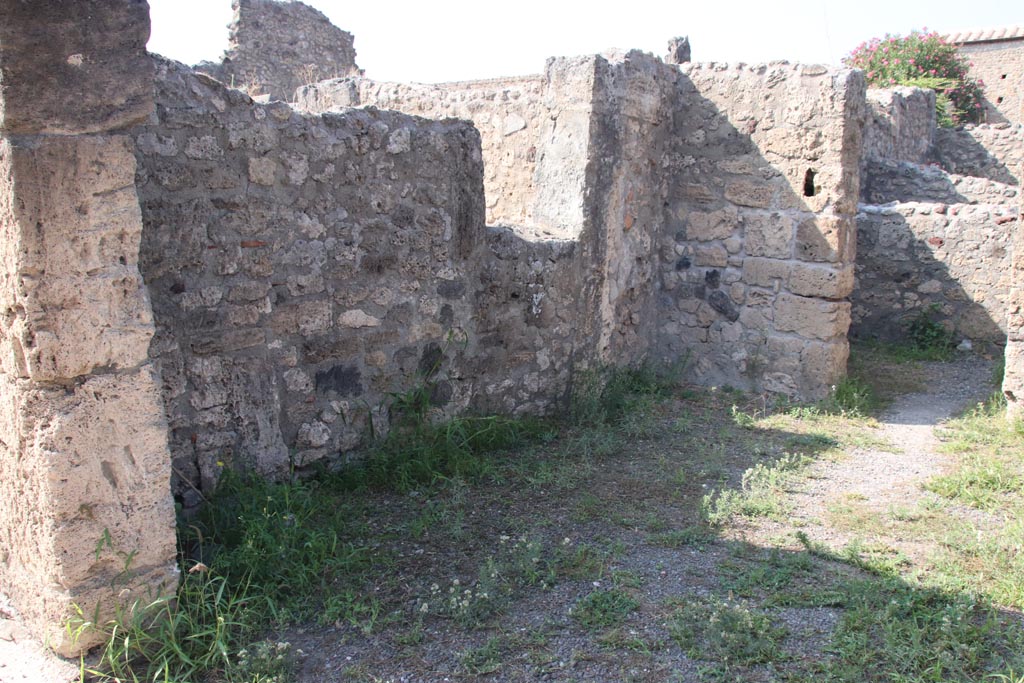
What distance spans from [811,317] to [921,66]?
1349cm

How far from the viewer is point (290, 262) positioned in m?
3.65

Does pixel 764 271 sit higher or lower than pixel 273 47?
lower

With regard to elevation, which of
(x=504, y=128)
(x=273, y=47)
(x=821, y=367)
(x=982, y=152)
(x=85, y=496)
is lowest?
(x=821, y=367)

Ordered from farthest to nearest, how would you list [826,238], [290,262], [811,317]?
[811,317]
[826,238]
[290,262]

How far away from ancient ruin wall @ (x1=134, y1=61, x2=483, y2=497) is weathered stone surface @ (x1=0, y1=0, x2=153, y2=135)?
736 millimetres

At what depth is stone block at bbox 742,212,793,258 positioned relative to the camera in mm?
5852

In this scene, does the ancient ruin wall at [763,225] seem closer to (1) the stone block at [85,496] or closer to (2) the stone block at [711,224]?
(2) the stone block at [711,224]

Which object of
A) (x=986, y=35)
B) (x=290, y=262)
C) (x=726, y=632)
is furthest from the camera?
(x=986, y=35)

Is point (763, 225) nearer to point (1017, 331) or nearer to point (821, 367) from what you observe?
point (821, 367)

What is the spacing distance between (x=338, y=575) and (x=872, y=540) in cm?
233

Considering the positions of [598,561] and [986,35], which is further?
[986,35]

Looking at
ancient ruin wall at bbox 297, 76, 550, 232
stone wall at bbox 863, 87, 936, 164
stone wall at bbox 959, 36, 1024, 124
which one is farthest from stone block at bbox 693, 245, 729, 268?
stone wall at bbox 959, 36, 1024, 124

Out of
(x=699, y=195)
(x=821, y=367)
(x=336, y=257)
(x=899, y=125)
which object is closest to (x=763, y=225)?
(x=699, y=195)

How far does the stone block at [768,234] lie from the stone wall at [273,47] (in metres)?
9.15
